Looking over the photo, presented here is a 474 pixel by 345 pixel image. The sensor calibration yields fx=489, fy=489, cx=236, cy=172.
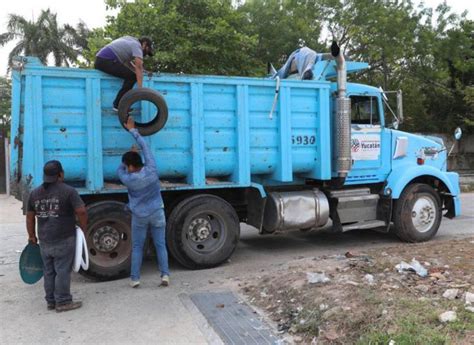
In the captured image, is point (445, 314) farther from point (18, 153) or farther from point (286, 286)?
point (18, 153)

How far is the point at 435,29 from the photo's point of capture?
2153 centimetres

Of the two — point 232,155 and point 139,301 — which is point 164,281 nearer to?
point 139,301

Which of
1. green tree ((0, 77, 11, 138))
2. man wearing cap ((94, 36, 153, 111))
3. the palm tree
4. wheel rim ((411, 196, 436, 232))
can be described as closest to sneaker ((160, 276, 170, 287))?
man wearing cap ((94, 36, 153, 111))

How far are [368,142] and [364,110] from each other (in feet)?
1.76

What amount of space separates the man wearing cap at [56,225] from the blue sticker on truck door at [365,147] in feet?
15.0

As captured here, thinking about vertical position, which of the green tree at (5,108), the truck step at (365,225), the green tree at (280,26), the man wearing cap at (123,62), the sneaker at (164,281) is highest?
the green tree at (280,26)

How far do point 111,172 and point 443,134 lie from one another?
2020cm

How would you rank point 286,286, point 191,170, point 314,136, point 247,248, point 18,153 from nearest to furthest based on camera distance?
1. point 286,286
2. point 18,153
3. point 191,170
4. point 314,136
5. point 247,248

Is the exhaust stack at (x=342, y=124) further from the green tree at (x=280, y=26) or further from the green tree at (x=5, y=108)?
the green tree at (x=5, y=108)

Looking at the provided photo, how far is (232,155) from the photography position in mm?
6777

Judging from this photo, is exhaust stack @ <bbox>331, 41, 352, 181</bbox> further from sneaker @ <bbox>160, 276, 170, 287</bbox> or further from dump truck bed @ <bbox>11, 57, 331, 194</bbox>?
sneaker @ <bbox>160, 276, 170, 287</bbox>

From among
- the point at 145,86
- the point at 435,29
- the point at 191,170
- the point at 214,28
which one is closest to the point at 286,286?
the point at 191,170

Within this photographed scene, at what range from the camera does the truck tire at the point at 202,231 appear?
6449mm

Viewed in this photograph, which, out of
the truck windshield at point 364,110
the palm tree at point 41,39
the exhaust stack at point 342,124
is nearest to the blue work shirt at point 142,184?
the exhaust stack at point 342,124
